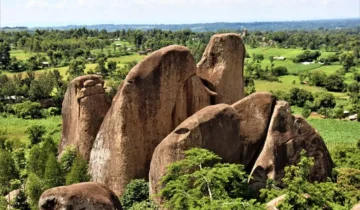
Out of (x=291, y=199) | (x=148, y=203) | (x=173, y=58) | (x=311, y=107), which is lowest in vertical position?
(x=311, y=107)

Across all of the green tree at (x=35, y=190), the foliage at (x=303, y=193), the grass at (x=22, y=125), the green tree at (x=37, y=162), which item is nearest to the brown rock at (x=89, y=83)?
the green tree at (x=37, y=162)

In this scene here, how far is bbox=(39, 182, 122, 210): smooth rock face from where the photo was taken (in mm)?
17500

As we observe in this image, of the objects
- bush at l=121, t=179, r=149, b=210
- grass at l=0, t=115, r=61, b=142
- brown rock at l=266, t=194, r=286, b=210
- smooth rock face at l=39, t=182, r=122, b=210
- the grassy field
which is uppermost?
smooth rock face at l=39, t=182, r=122, b=210

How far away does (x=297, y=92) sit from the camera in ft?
309

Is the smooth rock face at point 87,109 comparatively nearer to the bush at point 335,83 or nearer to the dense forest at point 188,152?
the dense forest at point 188,152

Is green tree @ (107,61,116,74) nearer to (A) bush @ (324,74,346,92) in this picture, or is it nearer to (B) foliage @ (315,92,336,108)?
(B) foliage @ (315,92,336,108)

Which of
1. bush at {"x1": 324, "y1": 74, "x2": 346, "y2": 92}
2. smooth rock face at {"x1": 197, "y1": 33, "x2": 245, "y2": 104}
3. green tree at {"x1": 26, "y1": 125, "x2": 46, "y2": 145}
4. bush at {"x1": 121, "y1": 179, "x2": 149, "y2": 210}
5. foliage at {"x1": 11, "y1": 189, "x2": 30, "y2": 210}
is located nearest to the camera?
bush at {"x1": 121, "y1": 179, "x2": 149, "y2": 210}

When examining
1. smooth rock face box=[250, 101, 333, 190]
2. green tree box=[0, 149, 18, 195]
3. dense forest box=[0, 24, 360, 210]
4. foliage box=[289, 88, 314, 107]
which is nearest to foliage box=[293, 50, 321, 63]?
dense forest box=[0, 24, 360, 210]

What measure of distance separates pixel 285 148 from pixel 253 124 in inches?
99.2

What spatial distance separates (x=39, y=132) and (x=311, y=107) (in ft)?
186

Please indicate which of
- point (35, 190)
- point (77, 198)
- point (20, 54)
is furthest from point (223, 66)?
point (20, 54)

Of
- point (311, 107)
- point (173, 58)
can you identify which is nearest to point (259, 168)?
point (173, 58)

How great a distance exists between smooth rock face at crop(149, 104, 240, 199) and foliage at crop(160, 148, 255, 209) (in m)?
0.86

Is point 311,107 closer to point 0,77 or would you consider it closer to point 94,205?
point 0,77
